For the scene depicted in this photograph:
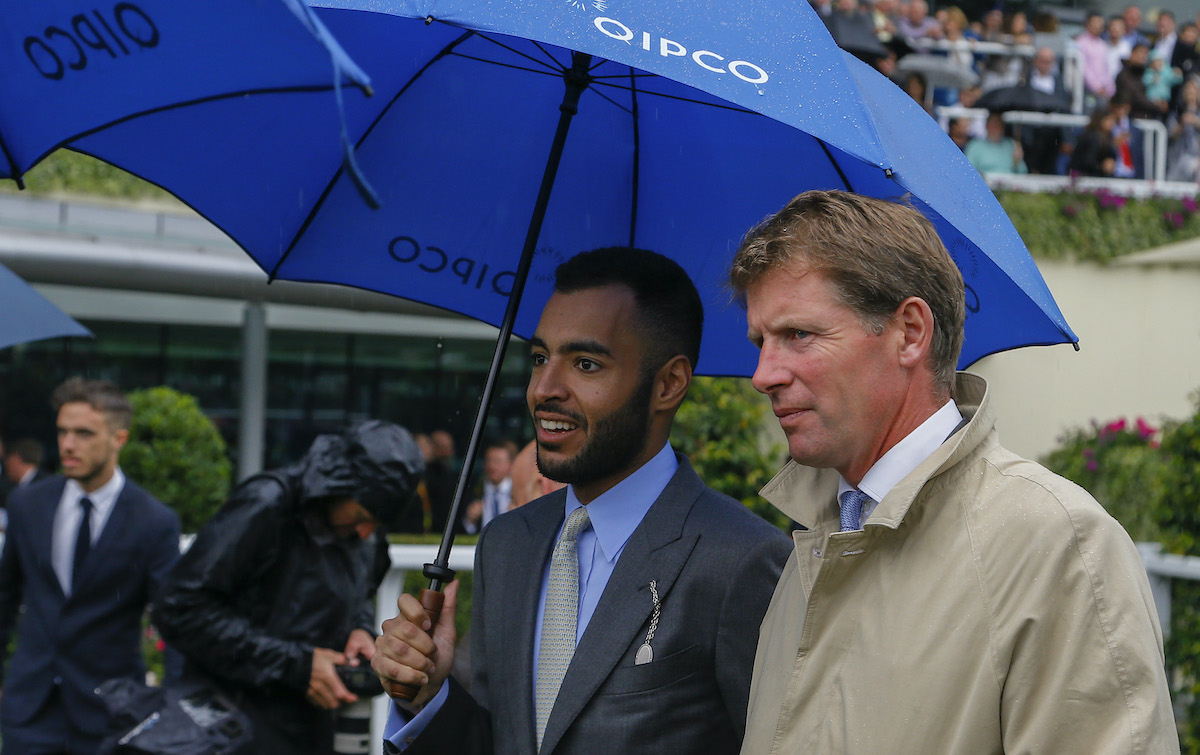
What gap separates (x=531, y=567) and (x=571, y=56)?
115cm

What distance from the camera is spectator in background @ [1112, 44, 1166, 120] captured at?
52.1 feet

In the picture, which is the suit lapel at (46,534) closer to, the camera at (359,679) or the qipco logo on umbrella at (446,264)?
the camera at (359,679)

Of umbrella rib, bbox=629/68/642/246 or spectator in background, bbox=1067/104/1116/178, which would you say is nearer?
umbrella rib, bbox=629/68/642/246

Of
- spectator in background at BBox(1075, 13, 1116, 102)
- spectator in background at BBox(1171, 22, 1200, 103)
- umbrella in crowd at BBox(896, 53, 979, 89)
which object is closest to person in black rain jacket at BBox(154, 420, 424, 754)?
umbrella in crowd at BBox(896, 53, 979, 89)

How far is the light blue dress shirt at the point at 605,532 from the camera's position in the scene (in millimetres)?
2447

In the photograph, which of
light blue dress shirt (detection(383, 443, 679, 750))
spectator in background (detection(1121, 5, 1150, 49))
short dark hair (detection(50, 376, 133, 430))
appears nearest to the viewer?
light blue dress shirt (detection(383, 443, 679, 750))

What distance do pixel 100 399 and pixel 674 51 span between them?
405 centimetres

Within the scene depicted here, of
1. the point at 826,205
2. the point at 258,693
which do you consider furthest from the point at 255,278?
the point at 826,205

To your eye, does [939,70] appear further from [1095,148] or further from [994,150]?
[1095,148]

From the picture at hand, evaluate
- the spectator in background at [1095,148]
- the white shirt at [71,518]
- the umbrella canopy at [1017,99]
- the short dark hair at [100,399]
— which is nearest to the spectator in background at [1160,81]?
the spectator in background at [1095,148]

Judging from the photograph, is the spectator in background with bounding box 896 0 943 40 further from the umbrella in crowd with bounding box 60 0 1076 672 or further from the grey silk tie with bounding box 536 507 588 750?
the grey silk tie with bounding box 536 507 588 750

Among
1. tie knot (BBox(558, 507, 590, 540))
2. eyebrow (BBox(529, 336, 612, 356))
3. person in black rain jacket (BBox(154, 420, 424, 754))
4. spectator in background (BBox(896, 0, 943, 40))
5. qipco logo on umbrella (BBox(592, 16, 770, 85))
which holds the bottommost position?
person in black rain jacket (BBox(154, 420, 424, 754))

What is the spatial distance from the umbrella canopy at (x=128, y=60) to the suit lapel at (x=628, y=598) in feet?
3.46

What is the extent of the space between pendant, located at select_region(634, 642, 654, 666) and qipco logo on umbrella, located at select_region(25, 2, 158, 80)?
1392 millimetres
